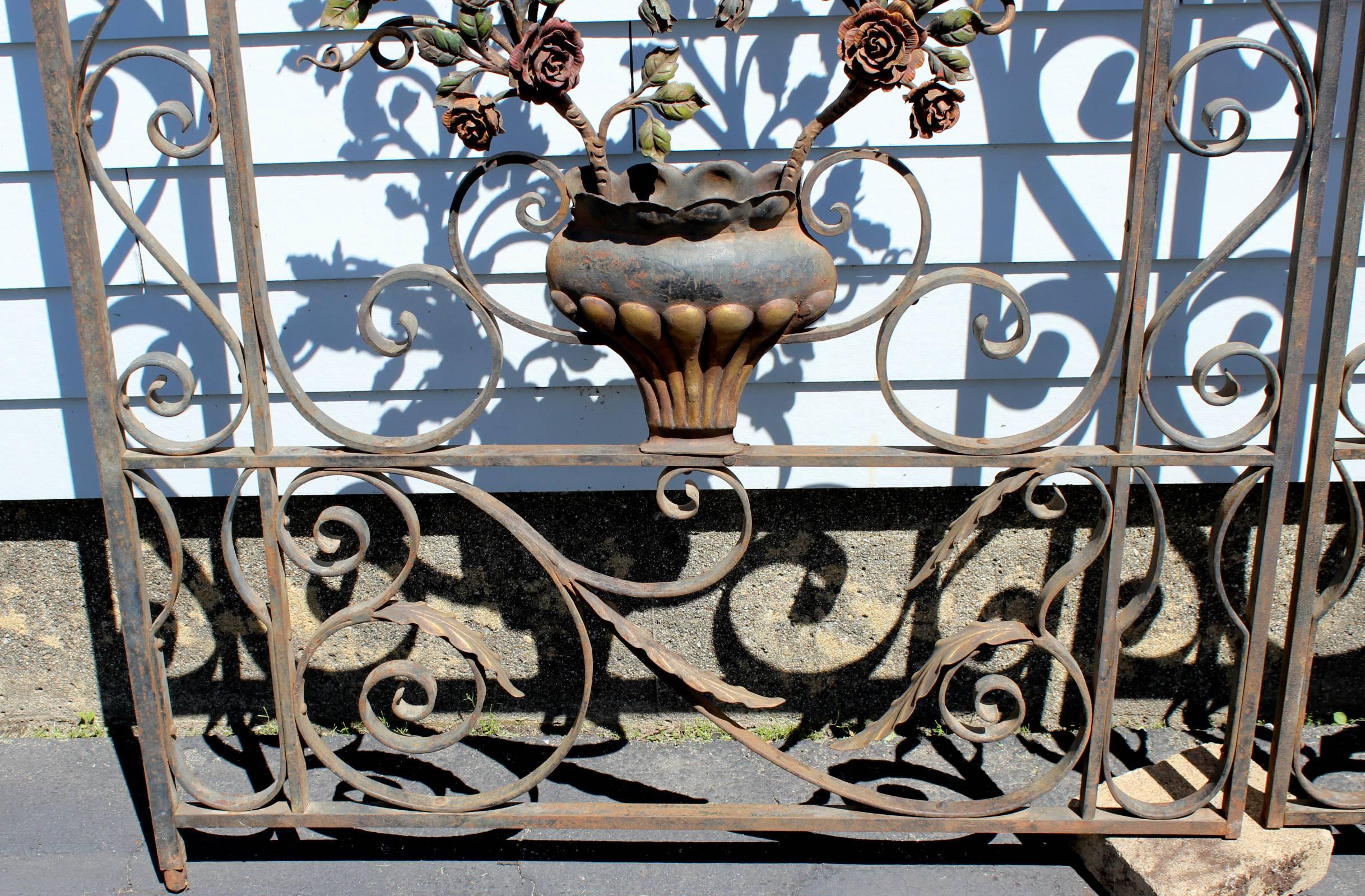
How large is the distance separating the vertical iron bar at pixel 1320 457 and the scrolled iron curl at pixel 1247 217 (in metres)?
0.08

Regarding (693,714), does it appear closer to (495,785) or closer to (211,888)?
(495,785)

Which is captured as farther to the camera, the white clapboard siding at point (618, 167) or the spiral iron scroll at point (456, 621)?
the white clapboard siding at point (618, 167)

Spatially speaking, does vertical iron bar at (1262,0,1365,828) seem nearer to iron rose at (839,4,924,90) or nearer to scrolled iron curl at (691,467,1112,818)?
scrolled iron curl at (691,467,1112,818)

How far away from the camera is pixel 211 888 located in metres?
A: 2.04

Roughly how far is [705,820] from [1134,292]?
1.30 meters

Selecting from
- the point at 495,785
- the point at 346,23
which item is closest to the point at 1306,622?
the point at 495,785

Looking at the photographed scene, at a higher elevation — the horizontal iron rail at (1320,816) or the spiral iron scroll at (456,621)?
the spiral iron scroll at (456,621)

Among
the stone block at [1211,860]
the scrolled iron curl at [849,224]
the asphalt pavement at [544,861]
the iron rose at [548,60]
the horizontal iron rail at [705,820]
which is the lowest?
the asphalt pavement at [544,861]

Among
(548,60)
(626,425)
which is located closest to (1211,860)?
(626,425)

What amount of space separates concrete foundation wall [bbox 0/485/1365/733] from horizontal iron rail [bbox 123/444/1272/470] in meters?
0.52

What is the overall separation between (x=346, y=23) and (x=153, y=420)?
116 centimetres

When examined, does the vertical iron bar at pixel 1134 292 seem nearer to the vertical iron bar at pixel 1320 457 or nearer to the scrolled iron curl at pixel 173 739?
the vertical iron bar at pixel 1320 457

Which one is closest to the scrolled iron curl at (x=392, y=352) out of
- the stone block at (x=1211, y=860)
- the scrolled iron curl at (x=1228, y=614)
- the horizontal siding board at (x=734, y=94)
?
the horizontal siding board at (x=734, y=94)

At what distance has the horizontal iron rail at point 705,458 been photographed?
1.77 meters
